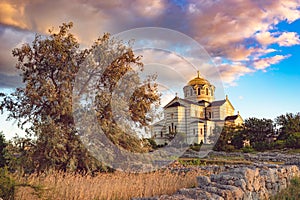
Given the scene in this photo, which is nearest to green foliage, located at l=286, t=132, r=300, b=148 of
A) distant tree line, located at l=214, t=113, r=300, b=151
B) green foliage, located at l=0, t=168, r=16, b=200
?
distant tree line, located at l=214, t=113, r=300, b=151

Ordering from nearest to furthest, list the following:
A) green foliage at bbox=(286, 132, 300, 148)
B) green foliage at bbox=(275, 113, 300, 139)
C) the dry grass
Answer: the dry grass < green foliage at bbox=(286, 132, 300, 148) < green foliage at bbox=(275, 113, 300, 139)

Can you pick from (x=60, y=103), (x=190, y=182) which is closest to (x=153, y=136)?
(x=60, y=103)

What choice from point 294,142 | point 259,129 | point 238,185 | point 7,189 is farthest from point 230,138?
point 7,189

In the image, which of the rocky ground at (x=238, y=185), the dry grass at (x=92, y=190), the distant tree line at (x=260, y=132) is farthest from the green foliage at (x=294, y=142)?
the dry grass at (x=92, y=190)

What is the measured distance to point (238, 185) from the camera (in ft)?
26.4

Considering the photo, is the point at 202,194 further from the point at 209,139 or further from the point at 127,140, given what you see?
the point at 209,139

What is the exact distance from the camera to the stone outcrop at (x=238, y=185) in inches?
259

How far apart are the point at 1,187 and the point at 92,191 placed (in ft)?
5.81

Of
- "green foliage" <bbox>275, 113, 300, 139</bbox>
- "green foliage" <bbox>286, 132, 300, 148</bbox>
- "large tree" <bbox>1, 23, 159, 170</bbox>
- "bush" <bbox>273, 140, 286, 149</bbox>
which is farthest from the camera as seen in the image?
"green foliage" <bbox>275, 113, 300, 139</bbox>

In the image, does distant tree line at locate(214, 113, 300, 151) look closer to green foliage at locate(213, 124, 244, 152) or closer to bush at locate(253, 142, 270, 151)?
green foliage at locate(213, 124, 244, 152)

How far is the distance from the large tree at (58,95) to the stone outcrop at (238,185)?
5.98m

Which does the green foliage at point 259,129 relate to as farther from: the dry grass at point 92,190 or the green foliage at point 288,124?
the dry grass at point 92,190

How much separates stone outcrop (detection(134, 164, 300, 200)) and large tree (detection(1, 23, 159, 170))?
598cm

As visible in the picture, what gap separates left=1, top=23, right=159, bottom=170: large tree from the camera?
13.1m
